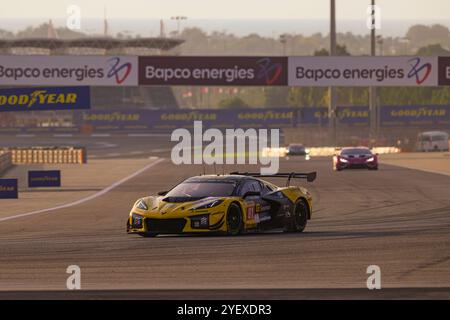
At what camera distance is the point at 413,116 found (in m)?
122

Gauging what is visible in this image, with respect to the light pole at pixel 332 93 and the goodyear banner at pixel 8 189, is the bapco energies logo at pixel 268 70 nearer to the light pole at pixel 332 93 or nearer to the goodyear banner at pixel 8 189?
the goodyear banner at pixel 8 189

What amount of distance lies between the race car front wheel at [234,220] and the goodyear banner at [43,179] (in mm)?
22818

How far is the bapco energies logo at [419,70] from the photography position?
5331 cm

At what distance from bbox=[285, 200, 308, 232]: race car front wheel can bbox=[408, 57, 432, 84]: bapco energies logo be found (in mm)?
32027

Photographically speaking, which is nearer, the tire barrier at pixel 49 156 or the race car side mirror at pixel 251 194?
the race car side mirror at pixel 251 194

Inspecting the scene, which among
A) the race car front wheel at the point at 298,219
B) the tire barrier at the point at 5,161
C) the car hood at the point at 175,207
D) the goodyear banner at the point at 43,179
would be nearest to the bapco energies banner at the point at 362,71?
the goodyear banner at the point at 43,179

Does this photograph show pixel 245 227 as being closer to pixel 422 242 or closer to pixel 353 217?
pixel 422 242

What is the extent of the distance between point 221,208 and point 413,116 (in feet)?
340

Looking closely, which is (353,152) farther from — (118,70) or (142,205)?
(142,205)

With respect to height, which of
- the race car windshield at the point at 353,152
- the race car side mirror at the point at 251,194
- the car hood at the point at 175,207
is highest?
the race car windshield at the point at 353,152

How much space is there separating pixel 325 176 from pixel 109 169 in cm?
1664

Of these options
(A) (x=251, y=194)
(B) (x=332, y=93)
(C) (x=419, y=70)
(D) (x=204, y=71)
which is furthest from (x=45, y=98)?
(B) (x=332, y=93)

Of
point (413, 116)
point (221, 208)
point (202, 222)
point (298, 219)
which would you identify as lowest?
point (298, 219)

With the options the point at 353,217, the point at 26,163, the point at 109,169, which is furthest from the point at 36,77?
the point at 353,217
